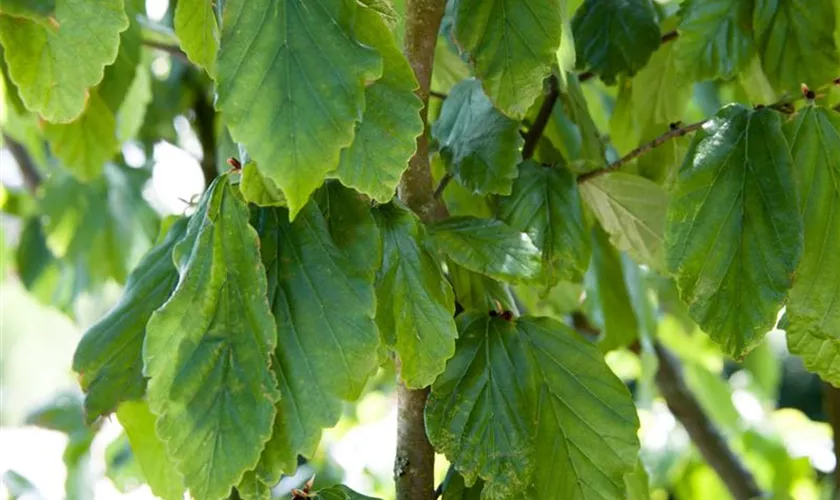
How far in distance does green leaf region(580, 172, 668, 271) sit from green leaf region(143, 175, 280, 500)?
28 cm

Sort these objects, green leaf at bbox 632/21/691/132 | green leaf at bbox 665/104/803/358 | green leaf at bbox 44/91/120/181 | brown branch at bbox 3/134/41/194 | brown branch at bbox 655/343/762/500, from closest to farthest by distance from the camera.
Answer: green leaf at bbox 665/104/803/358 → green leaf at bbox 632/21/691/132 → green leaf at bbox 44/91/120/181 → brown branch at bbox 655/343/762/500 → brown branch at bbox 3/134/41/194

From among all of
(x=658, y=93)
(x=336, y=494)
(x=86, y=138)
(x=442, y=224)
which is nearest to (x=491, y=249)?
(x=442, y=224)

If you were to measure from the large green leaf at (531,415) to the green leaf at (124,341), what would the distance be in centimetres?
14

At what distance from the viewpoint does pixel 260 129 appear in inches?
15.1

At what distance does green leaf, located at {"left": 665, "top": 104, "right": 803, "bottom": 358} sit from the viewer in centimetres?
49

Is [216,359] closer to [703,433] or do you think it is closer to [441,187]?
[441,187]

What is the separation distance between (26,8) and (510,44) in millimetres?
211

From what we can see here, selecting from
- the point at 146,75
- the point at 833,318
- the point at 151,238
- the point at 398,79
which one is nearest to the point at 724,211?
the point at 833,318

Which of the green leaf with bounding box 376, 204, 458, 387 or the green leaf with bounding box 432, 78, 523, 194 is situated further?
the green leaf with bounding box 432, 78, 523, 194

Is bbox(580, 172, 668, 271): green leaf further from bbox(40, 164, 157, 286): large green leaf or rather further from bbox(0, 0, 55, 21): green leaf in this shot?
bbox(40, 164, 157, 286): large green leaf

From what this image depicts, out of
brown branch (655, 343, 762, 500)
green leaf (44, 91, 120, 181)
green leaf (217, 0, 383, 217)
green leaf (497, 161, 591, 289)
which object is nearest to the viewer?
green leaf (217, 0, 383, 217)

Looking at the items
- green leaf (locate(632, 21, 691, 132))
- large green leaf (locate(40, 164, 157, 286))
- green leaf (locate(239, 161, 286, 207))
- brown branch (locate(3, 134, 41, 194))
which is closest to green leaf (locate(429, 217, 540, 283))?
green leaf (locate(239, 161, 286, 207))

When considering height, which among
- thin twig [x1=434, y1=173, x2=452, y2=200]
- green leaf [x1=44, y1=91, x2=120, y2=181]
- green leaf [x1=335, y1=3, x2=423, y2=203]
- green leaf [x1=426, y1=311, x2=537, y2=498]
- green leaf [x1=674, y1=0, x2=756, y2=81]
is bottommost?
green leaf [x1=44, y1=91, x2=120, y2=181]

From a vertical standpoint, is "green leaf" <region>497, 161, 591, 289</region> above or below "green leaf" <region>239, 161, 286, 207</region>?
below
